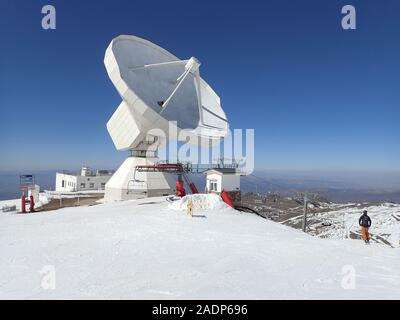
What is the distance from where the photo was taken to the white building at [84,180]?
4891 centimetres

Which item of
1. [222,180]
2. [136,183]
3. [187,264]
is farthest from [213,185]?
[187,264]

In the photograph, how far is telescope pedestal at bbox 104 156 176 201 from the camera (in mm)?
26141

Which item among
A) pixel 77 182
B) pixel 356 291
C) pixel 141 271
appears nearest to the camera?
pixel 356 291

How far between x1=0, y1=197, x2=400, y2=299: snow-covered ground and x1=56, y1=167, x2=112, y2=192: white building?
123 feet

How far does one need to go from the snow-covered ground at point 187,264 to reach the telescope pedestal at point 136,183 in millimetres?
12883

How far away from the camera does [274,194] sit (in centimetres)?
4038

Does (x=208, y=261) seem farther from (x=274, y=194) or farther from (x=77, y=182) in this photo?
(x=77, y=182)

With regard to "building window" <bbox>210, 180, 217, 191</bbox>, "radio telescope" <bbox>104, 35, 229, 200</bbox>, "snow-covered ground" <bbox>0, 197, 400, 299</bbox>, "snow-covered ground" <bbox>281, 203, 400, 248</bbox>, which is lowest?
"snow-covered ground" <bbox>281, 203, 400, 248</bbox>

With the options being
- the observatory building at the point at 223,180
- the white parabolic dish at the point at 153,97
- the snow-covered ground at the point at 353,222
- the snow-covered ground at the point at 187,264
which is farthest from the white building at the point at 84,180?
the snow-covered ground at the point at 187,264

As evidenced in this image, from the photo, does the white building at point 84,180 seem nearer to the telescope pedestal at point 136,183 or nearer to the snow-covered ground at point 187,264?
the telescope pedestal at point 136,183

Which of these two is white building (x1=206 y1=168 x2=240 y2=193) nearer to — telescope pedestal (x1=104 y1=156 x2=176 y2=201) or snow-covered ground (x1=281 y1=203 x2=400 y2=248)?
telescope pedestal (x1=104 y1=156 x2=176 y2=201)

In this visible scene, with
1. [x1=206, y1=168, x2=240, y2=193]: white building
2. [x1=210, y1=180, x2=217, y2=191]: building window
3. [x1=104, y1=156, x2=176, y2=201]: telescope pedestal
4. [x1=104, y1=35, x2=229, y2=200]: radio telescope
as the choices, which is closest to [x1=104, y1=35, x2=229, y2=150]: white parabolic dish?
[x1=104, y1=35, x2=229, y2=200]: radio telescope

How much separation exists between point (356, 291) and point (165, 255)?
16.7ft

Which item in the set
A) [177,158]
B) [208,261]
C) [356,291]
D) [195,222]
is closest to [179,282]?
[208,261]
